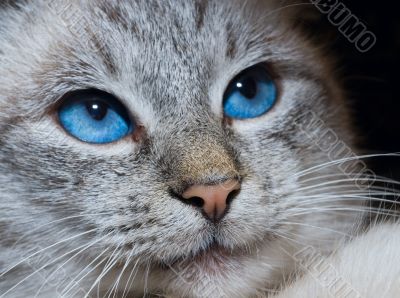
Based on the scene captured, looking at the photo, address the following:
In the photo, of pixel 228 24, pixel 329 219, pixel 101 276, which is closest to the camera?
pixel 101 276

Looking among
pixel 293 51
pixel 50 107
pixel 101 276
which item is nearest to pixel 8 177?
pixel 50 107

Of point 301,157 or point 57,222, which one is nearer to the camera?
point 57,222

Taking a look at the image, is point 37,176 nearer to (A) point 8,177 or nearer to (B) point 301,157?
(A) point 8,177

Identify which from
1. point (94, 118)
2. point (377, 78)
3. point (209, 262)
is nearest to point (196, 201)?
point (209, 262)

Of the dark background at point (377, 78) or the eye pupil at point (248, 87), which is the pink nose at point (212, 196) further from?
the dark background at point (377, 78)

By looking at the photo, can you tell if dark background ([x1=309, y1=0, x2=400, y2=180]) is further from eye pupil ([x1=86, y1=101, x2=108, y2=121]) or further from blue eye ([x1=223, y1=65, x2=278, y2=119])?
eye pupil ([x1=86, y1=101, x2=108, y2=121])

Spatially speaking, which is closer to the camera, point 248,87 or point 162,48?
point 162,48

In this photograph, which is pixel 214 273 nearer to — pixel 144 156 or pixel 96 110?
pixel 144 156
